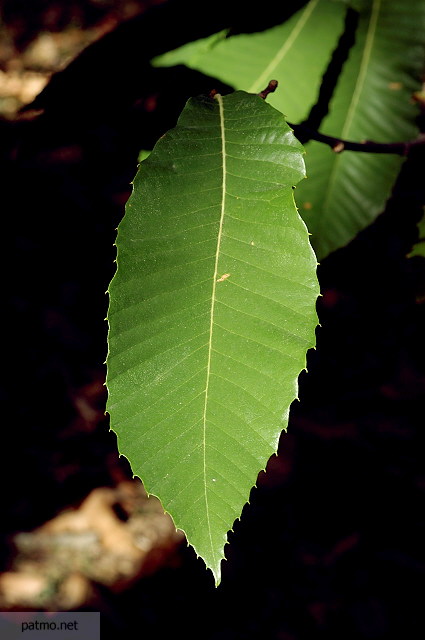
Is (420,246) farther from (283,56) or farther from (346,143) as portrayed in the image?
(283,56)

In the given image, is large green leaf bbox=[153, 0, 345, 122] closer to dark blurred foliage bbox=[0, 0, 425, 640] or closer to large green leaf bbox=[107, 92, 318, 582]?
dark blurred foliage bbox=[0, 0, 425, 640]

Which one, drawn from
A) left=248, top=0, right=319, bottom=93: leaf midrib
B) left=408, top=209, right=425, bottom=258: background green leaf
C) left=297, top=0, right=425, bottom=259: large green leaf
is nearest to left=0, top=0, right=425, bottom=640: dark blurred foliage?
left=248, top=0, right=319, bottom=93: leaf midrib

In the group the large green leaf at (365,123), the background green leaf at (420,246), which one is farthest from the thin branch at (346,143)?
the background green leaf at (420,246)

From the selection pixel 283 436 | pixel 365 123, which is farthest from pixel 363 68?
pixel 283 436

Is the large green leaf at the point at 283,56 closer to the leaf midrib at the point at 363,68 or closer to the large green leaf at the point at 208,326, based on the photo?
the leaf midrib at the point at 363,68

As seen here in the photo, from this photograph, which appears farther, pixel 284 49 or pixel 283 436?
pixel 283 436

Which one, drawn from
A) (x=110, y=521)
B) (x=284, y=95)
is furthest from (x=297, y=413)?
(x=284, y=95)

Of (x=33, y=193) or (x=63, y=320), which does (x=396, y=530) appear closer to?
(x=63, y=320)
